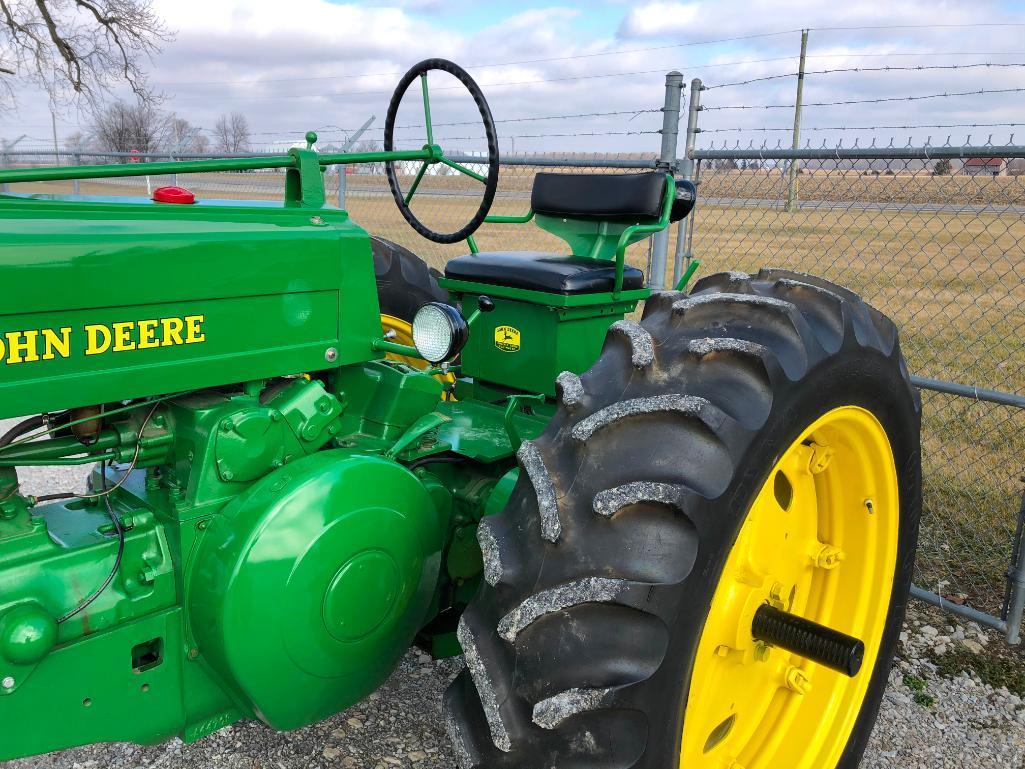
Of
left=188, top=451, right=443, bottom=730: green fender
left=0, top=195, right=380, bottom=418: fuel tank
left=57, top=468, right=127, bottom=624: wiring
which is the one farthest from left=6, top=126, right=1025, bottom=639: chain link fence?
left=188, top=451, right=443, bottom=730: green fender

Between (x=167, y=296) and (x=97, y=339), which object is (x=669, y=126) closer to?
(x=167, y=296)

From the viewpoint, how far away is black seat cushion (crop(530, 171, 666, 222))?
2984 mm

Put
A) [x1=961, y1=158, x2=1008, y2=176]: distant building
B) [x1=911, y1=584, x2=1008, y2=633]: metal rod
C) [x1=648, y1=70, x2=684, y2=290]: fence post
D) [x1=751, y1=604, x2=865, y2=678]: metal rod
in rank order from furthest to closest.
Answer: [x1=648, y1=70, x2=684, y2=290]: fence post
[x1=961, y1=158, x2=1008, y2=176]: distant building
[x1=911, y1=584, x2=1008, y2=633]: metal rod
[x1=751, y1=604, x2=865, y2=678]: metal rod

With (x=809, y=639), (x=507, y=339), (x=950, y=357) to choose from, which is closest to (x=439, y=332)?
(x=507, y=339)

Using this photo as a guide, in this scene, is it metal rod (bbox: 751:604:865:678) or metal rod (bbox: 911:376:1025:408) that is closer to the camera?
metal rod (bbox: 751:604:865:678)

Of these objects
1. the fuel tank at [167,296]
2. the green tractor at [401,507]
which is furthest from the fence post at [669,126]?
the fuel tank at [167,296]

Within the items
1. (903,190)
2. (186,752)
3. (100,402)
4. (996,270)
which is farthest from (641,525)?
(996,270)

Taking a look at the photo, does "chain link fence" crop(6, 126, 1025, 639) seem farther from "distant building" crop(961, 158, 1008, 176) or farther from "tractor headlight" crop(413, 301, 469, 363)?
"tractor headlight" crop(413, 301, 469, 363)

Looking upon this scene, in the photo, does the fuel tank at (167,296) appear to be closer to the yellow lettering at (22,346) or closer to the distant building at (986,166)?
the yellow lettering at (22,346)

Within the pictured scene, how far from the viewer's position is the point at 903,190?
4484mm

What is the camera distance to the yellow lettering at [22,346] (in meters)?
1.55

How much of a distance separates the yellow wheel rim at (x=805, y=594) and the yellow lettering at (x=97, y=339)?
4.46 feet

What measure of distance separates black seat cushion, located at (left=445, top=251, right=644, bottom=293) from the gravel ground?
4.12 ft

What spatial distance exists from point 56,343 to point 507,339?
1.44 meters
